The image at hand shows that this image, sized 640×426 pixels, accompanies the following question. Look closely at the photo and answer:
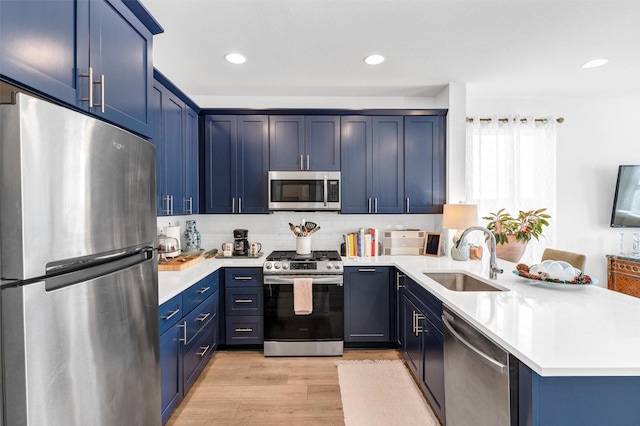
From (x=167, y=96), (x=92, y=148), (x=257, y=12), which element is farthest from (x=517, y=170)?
(x=92, y=148)

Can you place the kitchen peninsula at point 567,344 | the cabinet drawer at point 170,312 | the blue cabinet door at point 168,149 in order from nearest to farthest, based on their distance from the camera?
1. the kitchen peninsula at point 567,344
2. the cabinet drawer at point 170,312
3. the blue cabinet door at point 168,149

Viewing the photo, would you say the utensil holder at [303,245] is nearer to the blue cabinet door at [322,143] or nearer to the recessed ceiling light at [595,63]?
the blue cabinet door at [322,143]

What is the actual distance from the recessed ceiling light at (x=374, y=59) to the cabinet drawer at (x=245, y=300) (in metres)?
2.30

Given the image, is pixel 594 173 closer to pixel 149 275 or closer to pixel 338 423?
pixel 338 423

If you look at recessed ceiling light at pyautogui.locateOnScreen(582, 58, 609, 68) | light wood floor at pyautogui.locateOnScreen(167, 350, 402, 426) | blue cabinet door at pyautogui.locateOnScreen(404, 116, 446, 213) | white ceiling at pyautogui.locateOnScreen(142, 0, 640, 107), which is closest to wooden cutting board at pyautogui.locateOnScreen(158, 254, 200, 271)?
light wood floor at pyautogui.locateOnScreen(167, 350, 402, 426)

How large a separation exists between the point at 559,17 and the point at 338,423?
3088mm

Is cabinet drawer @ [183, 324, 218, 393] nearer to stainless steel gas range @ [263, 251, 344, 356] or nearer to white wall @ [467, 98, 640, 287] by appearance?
stainless steel gas range @ [263, 251, 344, 356]

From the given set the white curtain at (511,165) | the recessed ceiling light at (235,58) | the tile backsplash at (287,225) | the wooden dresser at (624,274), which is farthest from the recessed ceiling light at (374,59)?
the wooden dresser at (624,274)

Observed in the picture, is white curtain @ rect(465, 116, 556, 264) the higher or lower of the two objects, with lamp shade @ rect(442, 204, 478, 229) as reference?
higher

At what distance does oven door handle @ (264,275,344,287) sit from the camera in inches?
116

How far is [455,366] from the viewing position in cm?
166

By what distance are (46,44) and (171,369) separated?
6.00 ft

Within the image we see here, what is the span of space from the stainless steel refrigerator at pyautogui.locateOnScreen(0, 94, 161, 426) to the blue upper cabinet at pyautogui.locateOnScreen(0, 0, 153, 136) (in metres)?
0.19

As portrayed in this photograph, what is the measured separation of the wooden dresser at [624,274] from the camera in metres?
3.46
